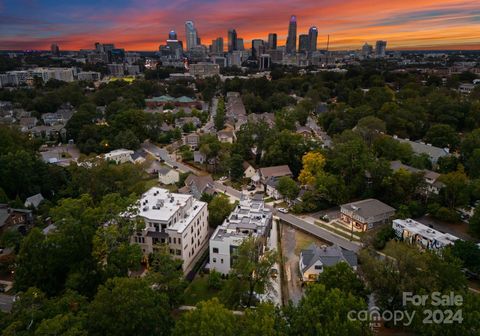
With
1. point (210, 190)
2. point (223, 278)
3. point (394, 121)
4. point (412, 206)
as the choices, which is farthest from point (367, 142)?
point (223, 278)

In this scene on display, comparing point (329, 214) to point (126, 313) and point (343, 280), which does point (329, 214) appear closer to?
point (343, 280)

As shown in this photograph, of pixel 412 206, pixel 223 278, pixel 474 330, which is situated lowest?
pixel 223 278

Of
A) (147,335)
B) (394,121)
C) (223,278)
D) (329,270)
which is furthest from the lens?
(394,121)

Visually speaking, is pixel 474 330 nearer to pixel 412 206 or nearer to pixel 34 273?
pixel 412 206

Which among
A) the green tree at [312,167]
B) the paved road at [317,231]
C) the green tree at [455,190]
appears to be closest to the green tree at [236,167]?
the green tree at [312,167]

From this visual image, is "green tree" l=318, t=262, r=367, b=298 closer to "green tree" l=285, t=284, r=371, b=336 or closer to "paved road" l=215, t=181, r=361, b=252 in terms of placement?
"green tree" l=285, t=284, r=371, b=336

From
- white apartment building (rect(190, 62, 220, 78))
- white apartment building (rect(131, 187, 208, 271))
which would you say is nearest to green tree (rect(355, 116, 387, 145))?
white apartment building (rect(131, 187, 208, 271))
